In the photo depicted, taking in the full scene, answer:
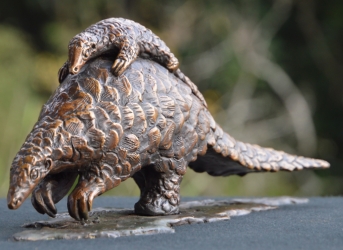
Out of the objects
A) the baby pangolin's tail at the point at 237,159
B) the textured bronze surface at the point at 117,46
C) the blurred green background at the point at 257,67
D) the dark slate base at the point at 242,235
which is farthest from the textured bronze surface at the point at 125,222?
the blurred green background at the point at 257,67

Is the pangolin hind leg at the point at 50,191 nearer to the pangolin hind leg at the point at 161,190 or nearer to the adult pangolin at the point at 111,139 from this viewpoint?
the adult pangolin at the point at 111,139

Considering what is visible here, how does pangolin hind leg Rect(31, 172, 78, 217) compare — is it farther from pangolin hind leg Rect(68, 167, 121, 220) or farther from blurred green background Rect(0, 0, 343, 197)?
blurred green background Rect(0, 0, 343, 197)

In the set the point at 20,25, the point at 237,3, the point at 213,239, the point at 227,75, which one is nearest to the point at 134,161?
the point at 213,239

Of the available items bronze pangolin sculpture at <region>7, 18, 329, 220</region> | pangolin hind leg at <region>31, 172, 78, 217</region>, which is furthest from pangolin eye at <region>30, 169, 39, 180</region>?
pangolin hind leg at <region>31, 172, 78, 217</region>

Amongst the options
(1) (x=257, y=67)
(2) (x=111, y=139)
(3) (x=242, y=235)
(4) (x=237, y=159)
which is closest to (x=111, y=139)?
(2) (x=111, y=139)

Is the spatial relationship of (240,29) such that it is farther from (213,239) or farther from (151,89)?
(213,239)

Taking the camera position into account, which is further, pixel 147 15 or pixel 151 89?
pixel 147 15
